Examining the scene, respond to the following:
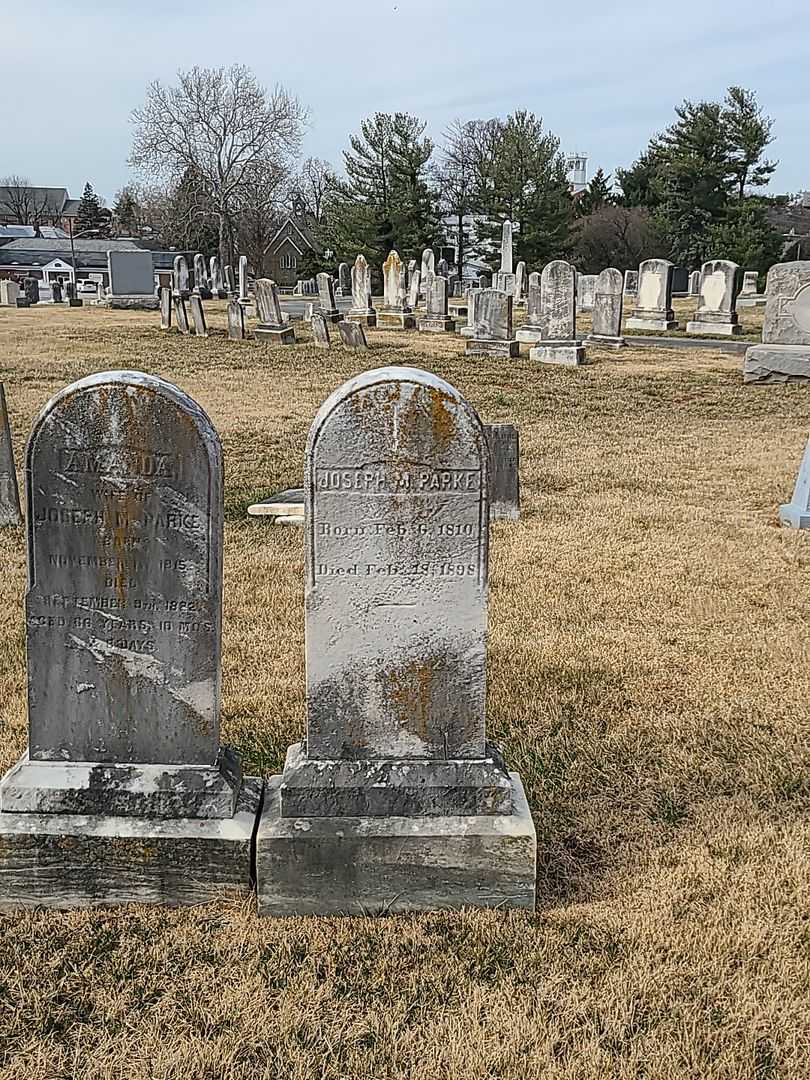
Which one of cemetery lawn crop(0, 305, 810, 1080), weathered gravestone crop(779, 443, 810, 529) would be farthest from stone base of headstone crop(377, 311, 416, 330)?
weathered gravestone crop(779, 443, 810, 529)

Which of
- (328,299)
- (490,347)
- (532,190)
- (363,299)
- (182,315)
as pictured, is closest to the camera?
(490,347)

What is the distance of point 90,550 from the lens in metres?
3.21

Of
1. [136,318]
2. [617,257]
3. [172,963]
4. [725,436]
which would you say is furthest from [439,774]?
[617,257]

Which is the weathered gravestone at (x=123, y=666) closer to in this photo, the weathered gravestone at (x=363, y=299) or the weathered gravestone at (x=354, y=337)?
the weathered gravestone at (x=354, y=337)

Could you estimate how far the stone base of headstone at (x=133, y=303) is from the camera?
3356 centimetres

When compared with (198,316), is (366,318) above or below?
above

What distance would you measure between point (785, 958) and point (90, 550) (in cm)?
258

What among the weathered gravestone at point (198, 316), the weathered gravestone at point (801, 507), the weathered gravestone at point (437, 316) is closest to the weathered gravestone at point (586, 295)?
the weathered gravestone at point (437, 316)

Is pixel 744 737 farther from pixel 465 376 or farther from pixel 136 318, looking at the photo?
pixel 136 318

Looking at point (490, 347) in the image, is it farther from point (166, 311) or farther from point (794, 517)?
point (794, 517)

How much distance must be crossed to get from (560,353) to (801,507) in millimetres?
11363

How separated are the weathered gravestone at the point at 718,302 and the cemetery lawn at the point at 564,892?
17128mm

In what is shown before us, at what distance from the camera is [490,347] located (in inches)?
761

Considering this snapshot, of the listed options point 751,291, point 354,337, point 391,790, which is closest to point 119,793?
point 391,790
